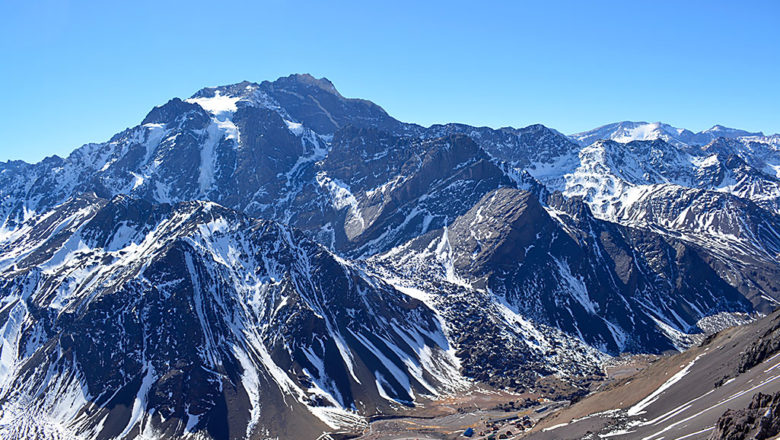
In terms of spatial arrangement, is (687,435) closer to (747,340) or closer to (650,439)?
(650,439)

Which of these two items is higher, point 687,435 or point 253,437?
point 253,437

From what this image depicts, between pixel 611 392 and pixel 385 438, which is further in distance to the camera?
pixel 385 438

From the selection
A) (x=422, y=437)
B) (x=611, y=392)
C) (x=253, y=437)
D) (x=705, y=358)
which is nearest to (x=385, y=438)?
(x=422, y=437)

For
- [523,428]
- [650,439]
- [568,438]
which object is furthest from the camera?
[523,428]

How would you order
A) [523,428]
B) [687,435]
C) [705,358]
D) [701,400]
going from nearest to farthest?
[687,435] → [701,400] → [705,358] → [523,428]

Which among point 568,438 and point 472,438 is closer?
point 568,438

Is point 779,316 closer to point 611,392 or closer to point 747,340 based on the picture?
point 747,340

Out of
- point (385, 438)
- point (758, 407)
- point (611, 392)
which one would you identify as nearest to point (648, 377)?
point (611, 392)

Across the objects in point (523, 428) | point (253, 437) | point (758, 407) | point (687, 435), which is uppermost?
point (253, 437)

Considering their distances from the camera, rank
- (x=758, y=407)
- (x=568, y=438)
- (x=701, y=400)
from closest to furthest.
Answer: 1. (x=758, y=407)
2. (x=701, y=400)
3. (x=568, y=438)
